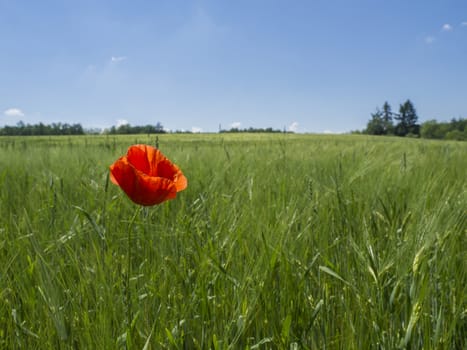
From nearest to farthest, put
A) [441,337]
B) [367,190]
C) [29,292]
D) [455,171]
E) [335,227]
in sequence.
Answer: [441,337] → [29,292] → [335,227] → [367,190] → [455,171]

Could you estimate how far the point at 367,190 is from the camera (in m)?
1.18

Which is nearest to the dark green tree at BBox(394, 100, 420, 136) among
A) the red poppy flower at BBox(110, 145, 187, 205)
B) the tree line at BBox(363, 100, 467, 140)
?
the tree line at BBox(363, 100, 467, 140)

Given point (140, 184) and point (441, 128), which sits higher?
point (441, 128)

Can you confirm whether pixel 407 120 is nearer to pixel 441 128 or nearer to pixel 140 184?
pixel 441 128

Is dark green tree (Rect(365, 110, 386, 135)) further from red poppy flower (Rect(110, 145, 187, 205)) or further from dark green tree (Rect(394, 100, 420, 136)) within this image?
red poppy flower (Rect(110, 145, 187, 205))

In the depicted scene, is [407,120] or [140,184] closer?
[140,184]

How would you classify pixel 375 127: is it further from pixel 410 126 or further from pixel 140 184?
pixel 140 184

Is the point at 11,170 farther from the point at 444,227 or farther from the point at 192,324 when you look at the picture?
the point at 444,227

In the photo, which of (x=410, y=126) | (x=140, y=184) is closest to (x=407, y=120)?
(x=410, y=126)

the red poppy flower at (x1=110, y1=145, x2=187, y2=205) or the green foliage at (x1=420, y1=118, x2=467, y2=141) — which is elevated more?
the green foliage at (x1=420, y1=118, x2=467, y2=141)

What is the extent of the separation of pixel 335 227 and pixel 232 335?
21.4 inches

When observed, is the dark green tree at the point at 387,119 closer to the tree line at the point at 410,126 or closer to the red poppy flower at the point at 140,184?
the tree line at the point at 410,126

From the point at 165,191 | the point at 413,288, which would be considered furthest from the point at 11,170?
the point at 413,288

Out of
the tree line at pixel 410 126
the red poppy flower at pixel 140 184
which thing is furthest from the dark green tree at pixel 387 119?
the red poppy flower at pixel 140 184
